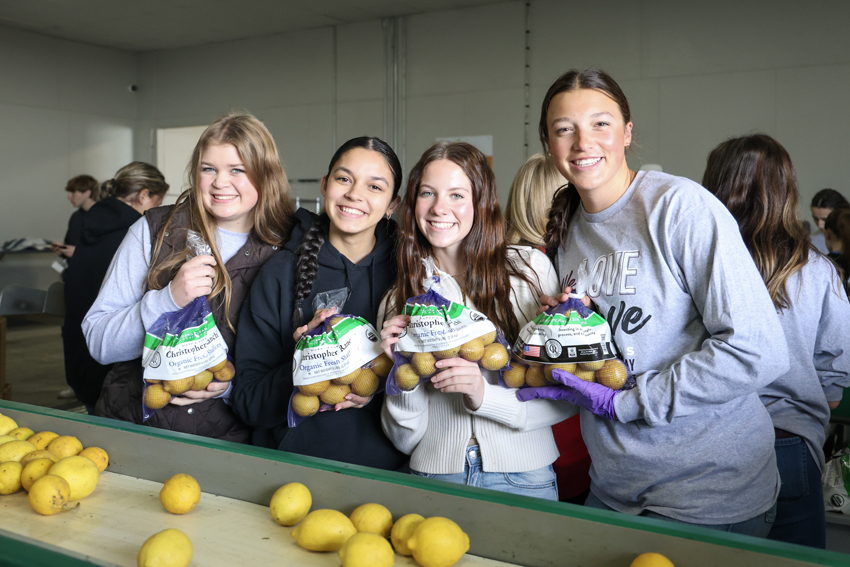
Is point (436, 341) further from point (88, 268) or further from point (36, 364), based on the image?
point (36, 364)

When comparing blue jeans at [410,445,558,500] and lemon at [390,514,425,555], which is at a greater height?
lemon at [390,514,425,555]

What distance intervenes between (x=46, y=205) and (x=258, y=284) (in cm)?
986

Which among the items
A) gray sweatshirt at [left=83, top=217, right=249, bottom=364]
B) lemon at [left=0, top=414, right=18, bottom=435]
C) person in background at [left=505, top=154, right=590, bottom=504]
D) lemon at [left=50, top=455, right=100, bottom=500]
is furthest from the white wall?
lemon at [left=50, top=455, right=100, bottom=500]

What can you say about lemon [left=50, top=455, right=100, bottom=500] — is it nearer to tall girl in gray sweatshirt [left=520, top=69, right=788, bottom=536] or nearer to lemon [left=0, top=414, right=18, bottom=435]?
lemon [left=0, top=414, right=18, bottom=435]

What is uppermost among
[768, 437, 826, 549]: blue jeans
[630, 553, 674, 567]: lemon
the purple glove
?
the purple glove

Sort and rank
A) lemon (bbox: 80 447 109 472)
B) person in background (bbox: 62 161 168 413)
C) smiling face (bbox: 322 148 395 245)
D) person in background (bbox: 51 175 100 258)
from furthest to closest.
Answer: person in background (bbox: 51 175 100 258) → person in background (bbox: 62 161 168 413) → smiling face (bbox: 322 148 395 245) → lemon (bbox: 80 447 109 472)

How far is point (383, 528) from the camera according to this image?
3.58 feet

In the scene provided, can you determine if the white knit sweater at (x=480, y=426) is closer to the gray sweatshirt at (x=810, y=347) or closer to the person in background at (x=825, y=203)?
the gray sweatshirt at (x=810, y=347)

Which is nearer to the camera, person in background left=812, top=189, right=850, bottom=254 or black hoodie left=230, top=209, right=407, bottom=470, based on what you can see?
black hoodie left=230, top=209, right=407, bottom=470

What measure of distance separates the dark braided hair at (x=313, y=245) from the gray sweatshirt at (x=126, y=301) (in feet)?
0.89

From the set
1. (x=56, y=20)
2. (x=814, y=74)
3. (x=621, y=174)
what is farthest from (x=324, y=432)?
(x=56, y=20)

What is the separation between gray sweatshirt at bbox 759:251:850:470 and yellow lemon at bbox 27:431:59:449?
167cm

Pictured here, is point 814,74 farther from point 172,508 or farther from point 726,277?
point 172,508

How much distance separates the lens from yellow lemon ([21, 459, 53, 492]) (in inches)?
48.6
